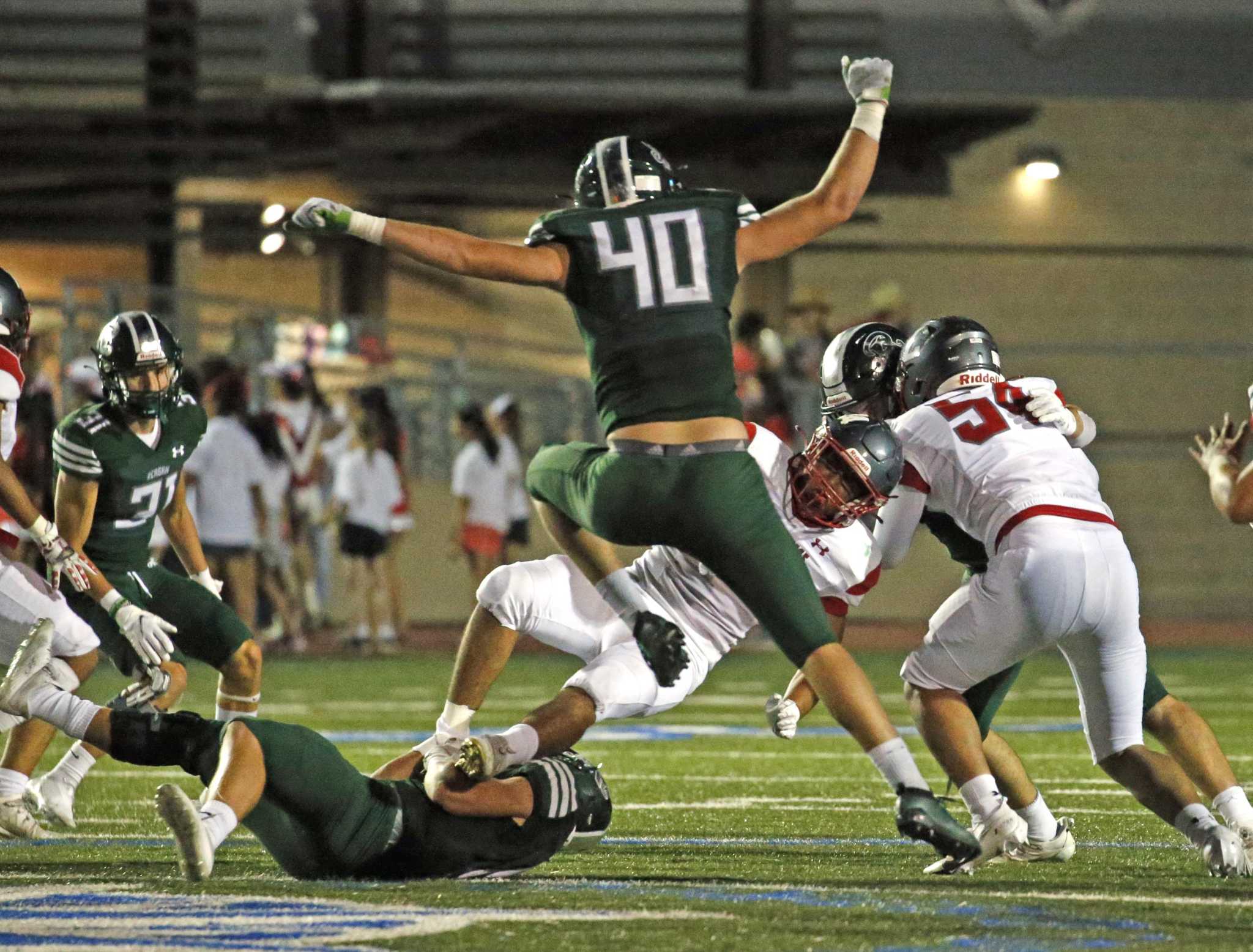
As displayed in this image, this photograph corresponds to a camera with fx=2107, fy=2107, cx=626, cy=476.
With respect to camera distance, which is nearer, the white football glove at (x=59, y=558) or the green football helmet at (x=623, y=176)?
the green football helmet at (x=623, y=176)

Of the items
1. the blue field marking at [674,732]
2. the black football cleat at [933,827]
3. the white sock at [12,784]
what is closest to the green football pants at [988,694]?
the black football cleat at [933,827]

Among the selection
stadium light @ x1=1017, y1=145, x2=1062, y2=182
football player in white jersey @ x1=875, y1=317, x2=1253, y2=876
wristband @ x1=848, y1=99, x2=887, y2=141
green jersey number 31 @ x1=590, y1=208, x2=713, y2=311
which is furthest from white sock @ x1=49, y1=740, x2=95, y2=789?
stadium light @ x1=1017, y1=145, x2=1062, y2=182

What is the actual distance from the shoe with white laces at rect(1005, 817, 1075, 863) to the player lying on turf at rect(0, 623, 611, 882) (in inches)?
43.1

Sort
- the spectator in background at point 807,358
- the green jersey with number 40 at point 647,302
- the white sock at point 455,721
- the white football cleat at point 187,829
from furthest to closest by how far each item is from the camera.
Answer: the spectator in background at point 807,358, the white sock at point 455,721, the green jersey with number 40 at point 647,302, the white football cleat at point 187,829

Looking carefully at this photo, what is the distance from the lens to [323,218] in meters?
5.04

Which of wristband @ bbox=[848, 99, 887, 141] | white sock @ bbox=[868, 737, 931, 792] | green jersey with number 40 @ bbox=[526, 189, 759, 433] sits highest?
wristband @ bbox=[848, 99, 887, 141]

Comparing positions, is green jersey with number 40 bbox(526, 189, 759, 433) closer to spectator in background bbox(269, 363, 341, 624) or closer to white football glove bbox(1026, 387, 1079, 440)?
white football glove bbox(1026, 387, 1079, 440)

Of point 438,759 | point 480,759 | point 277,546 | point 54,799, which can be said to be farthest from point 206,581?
point 277,546

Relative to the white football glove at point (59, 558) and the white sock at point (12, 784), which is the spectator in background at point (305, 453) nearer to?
the white sock at point (12, 784)

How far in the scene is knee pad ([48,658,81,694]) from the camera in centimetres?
622

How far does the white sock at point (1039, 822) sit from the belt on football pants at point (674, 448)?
132cm

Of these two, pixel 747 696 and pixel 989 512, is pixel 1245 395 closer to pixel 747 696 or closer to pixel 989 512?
pixel 747 696

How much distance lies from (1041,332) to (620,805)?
48.9 ft

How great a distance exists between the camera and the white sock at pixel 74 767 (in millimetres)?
6422
